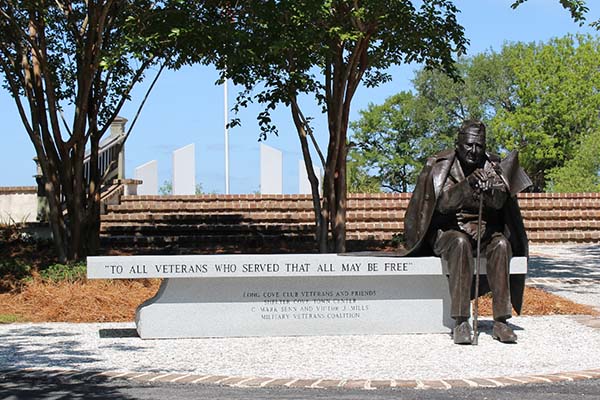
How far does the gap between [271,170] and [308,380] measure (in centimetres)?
2300

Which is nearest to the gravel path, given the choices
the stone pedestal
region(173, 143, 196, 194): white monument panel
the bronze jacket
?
the stone pedestal

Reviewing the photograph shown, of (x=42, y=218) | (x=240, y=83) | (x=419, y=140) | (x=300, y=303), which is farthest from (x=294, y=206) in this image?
(x=419, y=140)

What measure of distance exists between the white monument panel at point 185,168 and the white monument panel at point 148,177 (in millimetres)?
2474

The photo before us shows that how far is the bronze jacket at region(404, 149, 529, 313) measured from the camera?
9.35m

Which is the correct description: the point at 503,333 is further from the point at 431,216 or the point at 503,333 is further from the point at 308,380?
the point at 308,380

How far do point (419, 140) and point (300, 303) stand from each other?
54501 millimetres

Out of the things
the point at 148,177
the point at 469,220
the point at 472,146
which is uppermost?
the point at 148,177

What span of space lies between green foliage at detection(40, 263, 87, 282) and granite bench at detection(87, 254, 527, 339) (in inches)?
190

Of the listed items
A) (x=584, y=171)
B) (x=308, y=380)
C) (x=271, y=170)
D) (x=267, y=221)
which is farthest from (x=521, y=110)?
(x=308, y=380)

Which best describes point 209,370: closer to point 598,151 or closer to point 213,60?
point 213,60

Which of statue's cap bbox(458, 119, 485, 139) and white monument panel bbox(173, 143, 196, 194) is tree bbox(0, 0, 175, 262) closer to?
statue's cap bbox(458, 119, 485, 139)

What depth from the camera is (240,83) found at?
16.7 meters

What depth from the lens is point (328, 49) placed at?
14.9m

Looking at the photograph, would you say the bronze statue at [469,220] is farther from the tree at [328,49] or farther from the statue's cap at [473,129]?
the tree at [328,49]
